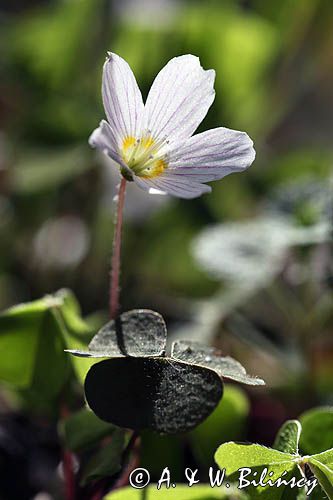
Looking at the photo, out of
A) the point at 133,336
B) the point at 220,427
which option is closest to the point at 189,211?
the point at 220,427

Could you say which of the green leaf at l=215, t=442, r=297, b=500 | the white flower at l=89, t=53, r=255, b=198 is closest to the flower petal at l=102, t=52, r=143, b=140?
the white flower at l=89, t=53, r=255, b=198

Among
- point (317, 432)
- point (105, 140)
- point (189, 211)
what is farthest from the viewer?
point (189, 211)

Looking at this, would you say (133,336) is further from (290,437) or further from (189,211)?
(189,211)

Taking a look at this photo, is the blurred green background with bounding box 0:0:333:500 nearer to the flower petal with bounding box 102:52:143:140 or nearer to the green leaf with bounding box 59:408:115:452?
the green leaf with bounding box 59:408:115:452

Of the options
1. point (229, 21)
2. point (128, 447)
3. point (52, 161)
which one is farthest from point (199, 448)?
point (229, 21)

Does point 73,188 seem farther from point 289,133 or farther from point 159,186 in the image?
point 289,133
